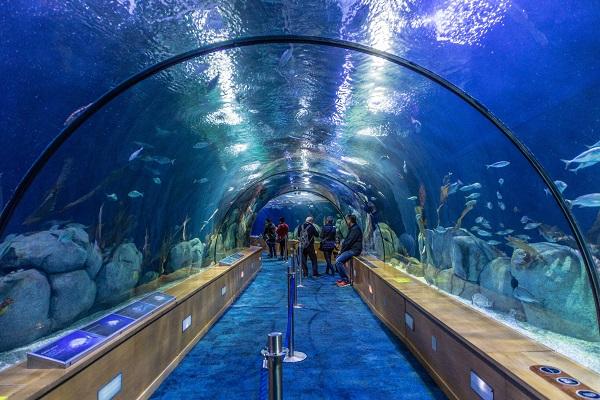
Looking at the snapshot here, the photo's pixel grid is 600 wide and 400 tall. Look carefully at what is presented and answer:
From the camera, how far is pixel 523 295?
4430 mm

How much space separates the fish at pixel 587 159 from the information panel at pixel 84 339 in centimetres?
429

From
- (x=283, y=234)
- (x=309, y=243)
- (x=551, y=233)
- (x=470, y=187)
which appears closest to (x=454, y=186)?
(x=470, y=187)

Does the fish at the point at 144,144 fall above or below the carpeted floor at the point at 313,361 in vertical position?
above

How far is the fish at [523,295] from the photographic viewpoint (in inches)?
169

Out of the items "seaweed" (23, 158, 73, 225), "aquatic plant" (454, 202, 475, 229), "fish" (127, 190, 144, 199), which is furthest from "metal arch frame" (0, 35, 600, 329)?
"fish" (127, 190, 144, 199)

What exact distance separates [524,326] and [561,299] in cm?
71

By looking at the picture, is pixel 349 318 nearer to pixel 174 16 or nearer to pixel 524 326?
pixel 524 326

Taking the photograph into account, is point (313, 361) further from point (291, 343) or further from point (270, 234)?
point (270, 234)

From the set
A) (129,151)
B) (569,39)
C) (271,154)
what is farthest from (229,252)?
(569,39)

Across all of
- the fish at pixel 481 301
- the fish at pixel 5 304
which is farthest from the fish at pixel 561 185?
the fish at pixel 5 304

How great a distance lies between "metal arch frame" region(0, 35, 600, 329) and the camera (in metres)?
3.28

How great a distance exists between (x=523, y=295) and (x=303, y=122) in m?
4.40

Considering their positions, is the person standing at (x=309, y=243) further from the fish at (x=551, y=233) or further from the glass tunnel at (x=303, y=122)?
the fish at (x=551, y=233)

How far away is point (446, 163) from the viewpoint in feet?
19.3
